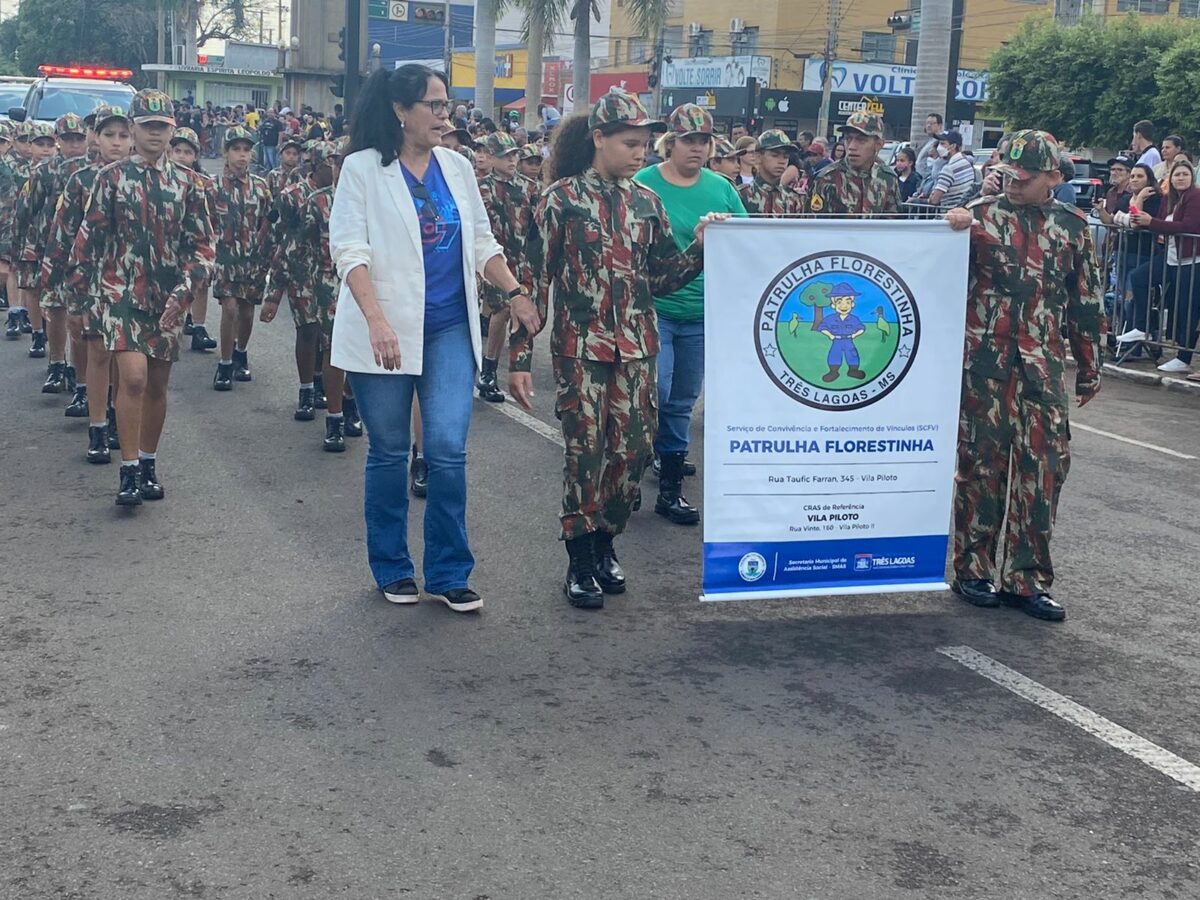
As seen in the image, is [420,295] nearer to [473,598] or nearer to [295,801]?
[473,598]

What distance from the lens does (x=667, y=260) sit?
6223 mm

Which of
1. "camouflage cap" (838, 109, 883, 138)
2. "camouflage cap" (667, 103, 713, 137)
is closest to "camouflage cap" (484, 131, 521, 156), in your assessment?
"camouflage cap" (838, 109, 883, 138)

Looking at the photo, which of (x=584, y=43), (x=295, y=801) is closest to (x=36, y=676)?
(x=295, y=801)

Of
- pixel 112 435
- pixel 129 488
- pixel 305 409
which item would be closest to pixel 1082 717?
pixel 129 488

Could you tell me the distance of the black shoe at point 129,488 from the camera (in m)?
7.58

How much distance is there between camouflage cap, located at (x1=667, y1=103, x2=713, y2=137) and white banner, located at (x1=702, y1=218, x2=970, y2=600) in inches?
67.7

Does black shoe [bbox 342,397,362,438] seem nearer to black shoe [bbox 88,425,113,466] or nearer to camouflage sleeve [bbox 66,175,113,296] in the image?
black shoe [bbox 88,425,113,466]

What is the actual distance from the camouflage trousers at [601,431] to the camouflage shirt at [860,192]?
11.0 feet

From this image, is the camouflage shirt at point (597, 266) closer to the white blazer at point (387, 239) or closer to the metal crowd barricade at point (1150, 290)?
the white blazer at point (387, 239)

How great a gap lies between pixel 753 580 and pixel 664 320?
1982 mm

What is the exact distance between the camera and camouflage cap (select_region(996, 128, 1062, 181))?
5918 millimetres

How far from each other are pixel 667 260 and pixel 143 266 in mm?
2954

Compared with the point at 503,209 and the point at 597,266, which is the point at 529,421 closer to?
the point at 503,209

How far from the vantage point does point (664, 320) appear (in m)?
7.53
